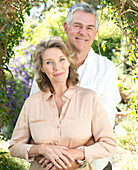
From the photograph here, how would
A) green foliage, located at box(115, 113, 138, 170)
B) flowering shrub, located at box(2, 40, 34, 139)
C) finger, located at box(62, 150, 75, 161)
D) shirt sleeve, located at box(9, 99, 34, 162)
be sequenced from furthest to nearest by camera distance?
1. flowering shrub, located at box(2, 40, 34, 139)
2. green foliage, located at box(115, 113, 138, 170)
3. shirt sleeve, located at box(9, 99, 34, 162)
4. finger, located at box(62, 150, 75, 161)

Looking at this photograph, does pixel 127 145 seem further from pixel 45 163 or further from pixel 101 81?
pixel 45 163

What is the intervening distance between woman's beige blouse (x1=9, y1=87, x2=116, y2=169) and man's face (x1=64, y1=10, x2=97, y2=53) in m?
0.69

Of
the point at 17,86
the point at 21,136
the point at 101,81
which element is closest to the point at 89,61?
the point at 101,81

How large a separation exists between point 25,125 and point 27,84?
20.1 ft

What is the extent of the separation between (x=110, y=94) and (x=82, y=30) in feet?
1.94

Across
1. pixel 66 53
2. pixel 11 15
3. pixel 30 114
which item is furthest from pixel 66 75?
pixel 11 15

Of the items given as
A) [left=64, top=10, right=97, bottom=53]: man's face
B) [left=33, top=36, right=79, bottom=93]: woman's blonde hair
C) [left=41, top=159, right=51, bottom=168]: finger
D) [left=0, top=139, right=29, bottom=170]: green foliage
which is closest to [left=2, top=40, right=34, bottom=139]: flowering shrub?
[left=0, top=139, right=29, bottom=170]: green foliage

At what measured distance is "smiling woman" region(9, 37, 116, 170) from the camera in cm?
203

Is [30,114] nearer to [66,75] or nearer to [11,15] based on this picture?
[66,75]

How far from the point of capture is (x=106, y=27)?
37.3 ft

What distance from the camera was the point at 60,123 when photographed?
2.09 metres

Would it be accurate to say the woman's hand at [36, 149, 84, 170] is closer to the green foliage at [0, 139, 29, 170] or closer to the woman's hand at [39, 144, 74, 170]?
the woman's hand at [39, 144, 74, 170]

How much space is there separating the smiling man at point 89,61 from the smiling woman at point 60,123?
0.43 meters

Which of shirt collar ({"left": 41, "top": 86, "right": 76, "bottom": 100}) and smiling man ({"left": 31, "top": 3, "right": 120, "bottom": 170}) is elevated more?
smiling man ({"left": 31, "top": 3, "right": 120, "bottom": 170})
